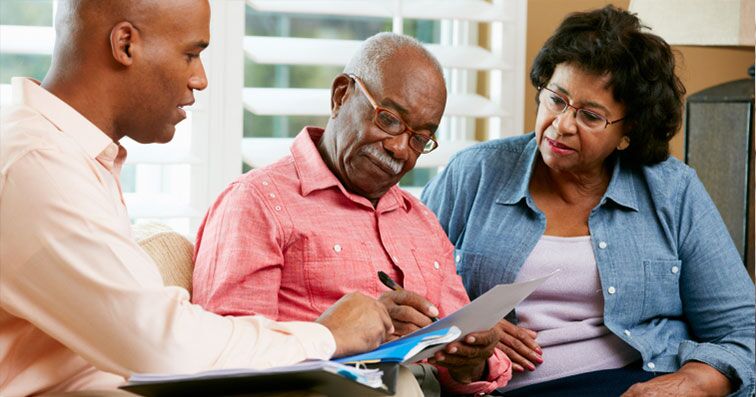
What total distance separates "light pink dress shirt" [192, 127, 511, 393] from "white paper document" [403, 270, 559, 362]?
299 millimetres

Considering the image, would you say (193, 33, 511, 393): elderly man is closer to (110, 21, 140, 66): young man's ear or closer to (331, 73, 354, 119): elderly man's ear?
(331, 73, 354, 119): elderly man's ear

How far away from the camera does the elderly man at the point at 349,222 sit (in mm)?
1741

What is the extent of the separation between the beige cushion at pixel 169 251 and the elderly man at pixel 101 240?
0.33m

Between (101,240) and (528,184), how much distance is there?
1270mm

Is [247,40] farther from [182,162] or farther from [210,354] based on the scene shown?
[210,354]

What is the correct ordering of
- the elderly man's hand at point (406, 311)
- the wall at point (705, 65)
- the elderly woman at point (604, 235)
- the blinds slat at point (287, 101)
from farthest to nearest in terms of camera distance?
the wall at point (705, 65) → the blinds slat at point (287, 101) → the elderly woman at point (604, 235) → the elderly man's hand at point (406, 311)

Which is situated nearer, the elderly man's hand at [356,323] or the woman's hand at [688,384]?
the elderly man's hand at [356,323]

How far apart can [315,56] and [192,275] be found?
0.92 m

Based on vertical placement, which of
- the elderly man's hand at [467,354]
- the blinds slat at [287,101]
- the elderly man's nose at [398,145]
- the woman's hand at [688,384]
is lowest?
the woman's hand at [688,384]

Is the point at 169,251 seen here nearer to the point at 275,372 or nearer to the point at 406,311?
the point at 406,311

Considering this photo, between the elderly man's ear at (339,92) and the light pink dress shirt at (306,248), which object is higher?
the elderly man's ear at (339,92)

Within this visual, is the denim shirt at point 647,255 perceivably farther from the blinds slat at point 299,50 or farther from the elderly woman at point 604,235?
the blinds slat at point 299,50

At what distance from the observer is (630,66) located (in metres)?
2.25

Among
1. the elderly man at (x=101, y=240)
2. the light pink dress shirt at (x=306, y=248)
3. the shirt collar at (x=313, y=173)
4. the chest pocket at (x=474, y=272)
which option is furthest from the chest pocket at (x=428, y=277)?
the elderly man at (x=101, y=240)
